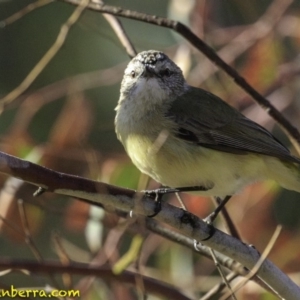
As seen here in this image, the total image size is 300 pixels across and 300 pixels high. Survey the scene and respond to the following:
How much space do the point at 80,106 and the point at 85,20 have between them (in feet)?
2.56

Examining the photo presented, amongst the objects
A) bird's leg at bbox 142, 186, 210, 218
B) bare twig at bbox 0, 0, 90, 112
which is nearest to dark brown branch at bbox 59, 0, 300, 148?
bare twig at bbox 0, 0, 90, 112

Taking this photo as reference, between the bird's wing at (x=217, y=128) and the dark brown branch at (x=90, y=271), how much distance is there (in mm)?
1008

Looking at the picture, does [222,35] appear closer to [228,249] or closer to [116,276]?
[228,249]

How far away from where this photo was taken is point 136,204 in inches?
92.2

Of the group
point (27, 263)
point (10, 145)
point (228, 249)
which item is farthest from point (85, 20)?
point (27, 263)

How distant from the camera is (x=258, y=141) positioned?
3596 mm

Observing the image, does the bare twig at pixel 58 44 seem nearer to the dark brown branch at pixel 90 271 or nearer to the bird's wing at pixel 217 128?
the bird's wing at pixel 217 128

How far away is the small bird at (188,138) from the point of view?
3.29 metres

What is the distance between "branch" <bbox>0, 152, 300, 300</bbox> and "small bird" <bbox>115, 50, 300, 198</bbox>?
22.4 inches

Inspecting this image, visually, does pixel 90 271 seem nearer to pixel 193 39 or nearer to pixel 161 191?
pixel 161 191

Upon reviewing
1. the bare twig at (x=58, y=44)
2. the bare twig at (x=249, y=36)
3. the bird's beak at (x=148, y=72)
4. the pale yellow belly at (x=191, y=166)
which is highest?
the bare twig at (x=249, y=36)

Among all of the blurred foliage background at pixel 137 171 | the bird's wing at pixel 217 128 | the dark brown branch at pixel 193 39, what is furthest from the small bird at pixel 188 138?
the dark brown branch at pixel 193 39

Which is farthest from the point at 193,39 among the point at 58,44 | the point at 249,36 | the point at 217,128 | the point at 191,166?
the point at 249,36

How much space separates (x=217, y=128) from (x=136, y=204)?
4.59ft
